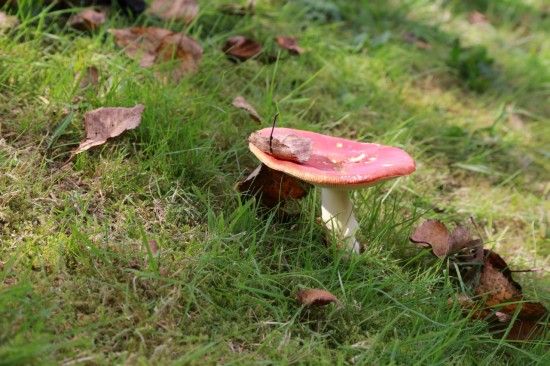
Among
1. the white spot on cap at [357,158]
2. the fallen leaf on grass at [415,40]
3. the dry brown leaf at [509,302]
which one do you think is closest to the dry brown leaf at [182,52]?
the white spot on cap at [357,158]

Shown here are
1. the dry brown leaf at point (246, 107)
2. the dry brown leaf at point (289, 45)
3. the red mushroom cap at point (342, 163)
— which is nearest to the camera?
the red mushroom cap at point (342, 163)

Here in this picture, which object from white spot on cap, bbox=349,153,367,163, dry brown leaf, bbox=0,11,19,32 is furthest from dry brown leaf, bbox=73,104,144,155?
white spot on cap, bbox=349,153,367,163

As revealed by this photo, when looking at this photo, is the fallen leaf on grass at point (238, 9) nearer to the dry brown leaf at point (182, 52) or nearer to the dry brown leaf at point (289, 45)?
the dry brown leaf at point (289, 45)

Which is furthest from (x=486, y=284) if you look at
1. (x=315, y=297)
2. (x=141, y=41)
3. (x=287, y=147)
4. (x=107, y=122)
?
(x=141, y=41)

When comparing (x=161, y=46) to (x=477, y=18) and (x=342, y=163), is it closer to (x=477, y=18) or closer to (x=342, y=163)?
(x=342, y=163)

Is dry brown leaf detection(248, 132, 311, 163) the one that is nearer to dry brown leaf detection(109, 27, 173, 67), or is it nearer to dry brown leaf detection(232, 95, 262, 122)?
dry brown leaf detection(232, 95, 262, 122)

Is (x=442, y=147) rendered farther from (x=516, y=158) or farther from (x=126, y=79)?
(x=126, y=79)
